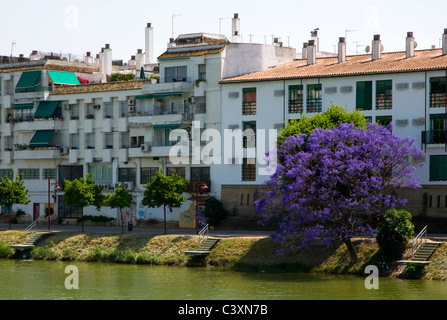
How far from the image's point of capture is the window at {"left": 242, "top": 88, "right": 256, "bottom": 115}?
71.1 meters

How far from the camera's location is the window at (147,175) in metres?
76.9

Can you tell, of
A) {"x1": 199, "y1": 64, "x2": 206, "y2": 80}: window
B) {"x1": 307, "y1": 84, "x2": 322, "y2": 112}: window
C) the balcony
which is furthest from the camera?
the balcony

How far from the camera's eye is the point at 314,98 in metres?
67.9

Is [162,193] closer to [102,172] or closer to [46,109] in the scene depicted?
[102,172]

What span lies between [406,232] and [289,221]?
21.8 ft

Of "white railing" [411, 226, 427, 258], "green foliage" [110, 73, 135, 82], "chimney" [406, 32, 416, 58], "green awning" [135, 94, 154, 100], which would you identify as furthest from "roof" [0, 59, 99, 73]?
"white railing" [411, 226, 427, 258]

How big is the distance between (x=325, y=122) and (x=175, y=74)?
20.0m

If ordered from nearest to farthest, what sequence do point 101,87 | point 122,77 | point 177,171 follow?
point 177,171 < point 101,87 < point 122,77

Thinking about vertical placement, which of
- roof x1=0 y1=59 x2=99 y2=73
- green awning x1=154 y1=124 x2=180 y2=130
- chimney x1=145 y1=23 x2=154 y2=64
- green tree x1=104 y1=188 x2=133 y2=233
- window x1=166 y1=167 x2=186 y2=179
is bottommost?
green tree x1=104 y1=188 x2=133 y2=233

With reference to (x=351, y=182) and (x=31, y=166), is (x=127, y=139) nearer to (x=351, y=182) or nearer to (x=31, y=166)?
(x=31, y=166)

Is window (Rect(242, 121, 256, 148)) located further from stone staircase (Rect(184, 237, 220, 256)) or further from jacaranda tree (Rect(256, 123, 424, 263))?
jacaranda tree (Rect(256, 123, 424, 263))

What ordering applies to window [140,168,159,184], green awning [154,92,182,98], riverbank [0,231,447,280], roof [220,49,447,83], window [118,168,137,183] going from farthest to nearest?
window [118,168,137,183]
window [140,168,159,184]
green awning [154,92,182,98]
roof [220,49,447,83]
riverbank [0,231,447,280]

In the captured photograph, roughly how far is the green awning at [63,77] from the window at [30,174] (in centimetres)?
794

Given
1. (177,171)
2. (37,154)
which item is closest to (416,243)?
(177,171)
